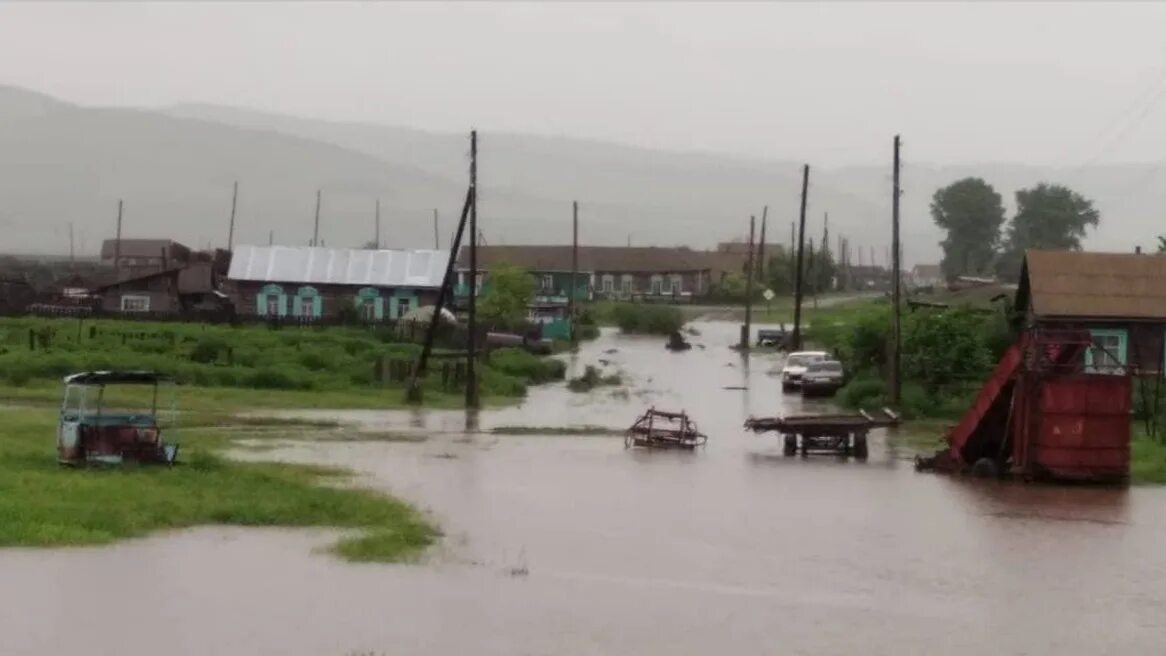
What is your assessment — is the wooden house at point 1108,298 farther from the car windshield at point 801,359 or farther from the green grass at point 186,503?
the green grass at point 186,503

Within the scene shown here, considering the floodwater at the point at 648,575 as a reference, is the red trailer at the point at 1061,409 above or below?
above

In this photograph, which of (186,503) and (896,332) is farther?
(896,332)

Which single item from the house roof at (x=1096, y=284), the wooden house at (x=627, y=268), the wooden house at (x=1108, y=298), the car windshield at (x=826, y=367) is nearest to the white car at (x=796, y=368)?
the car windshield at (x=826, y=367)

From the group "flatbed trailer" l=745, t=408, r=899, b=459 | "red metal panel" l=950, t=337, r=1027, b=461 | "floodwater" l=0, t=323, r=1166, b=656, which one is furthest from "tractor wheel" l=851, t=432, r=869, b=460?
"floodwater" l=0, t=323, r=1166, b=656

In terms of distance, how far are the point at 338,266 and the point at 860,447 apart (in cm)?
4696

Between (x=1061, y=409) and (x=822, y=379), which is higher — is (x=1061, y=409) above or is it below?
above

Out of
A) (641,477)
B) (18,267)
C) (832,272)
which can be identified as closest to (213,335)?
(641,477)

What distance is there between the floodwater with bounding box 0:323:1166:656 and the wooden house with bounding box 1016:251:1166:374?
14.5m

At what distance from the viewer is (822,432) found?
34344 millimetres

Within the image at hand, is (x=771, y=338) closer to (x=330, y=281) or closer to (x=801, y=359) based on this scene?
(x=330, y=281)

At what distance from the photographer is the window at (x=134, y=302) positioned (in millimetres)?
72625

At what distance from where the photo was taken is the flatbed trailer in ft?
111

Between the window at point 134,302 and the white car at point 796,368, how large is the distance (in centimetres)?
3042

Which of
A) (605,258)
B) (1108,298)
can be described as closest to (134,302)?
(1108,298)
